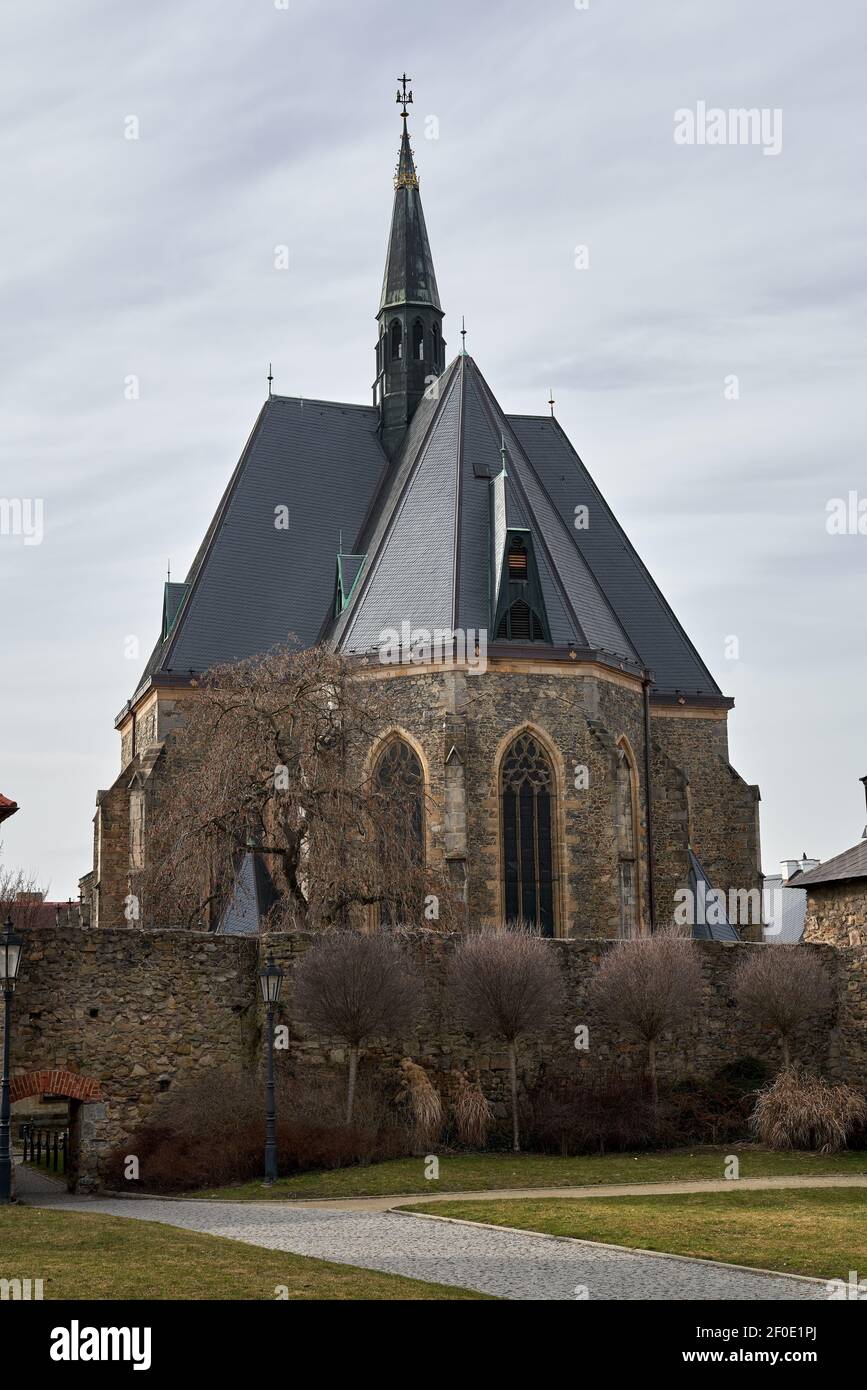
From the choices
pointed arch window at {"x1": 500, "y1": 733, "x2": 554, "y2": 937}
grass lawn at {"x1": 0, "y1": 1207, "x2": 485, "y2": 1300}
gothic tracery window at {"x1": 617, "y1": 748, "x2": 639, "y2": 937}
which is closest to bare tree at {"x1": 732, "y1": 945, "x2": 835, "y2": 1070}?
gothic tracery window at {"x1": 617, "y1": 748, "x2": 639, "y2": 937}

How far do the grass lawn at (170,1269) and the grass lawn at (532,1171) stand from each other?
15.2 feet

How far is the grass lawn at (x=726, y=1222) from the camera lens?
12.8 metres

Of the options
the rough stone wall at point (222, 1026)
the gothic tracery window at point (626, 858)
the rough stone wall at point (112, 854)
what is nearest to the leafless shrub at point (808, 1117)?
the rough stone wall at point (222, 1026)

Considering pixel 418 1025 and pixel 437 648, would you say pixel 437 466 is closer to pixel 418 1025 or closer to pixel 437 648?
pixel 437 648

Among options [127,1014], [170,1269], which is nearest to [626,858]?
[127,1014]

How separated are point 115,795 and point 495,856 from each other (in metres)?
10.3

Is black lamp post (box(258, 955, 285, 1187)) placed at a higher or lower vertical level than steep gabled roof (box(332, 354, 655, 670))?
lower

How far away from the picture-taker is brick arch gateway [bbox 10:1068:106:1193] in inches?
818

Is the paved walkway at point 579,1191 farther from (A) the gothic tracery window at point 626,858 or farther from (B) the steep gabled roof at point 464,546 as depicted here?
(B) the steep gabled roof at point 464,546

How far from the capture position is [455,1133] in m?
Answer: 22.3

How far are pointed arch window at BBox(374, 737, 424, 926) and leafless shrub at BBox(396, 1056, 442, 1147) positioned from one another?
5284 mm

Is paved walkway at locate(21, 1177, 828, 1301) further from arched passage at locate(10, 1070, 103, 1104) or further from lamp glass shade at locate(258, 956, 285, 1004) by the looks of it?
arched passage at locate(10, 1070, 103, 1104)

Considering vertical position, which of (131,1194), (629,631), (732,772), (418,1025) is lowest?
(131,1194)
